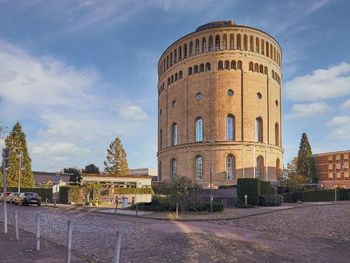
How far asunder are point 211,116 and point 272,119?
32.5 feet

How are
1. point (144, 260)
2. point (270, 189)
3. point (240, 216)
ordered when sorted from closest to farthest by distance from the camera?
point (144, 260) < point (240, 216) < point (270, 189)

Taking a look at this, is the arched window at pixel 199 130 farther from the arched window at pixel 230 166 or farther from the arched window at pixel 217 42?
the arched window at pixel 217 42

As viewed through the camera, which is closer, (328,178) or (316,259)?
(316,259)

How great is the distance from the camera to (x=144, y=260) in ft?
35.6

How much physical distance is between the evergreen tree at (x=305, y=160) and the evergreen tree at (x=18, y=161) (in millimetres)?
50010

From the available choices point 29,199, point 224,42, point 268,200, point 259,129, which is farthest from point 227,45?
point 29,199

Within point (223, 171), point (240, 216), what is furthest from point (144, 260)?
point (223, 171)

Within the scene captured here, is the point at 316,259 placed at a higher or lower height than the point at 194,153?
lower

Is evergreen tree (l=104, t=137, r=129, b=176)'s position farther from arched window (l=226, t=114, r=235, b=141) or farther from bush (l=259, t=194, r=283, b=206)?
bush (l=259, t=194, r=283, b=206)

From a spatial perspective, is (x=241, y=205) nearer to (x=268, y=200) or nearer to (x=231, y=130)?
(x=268, y=200)

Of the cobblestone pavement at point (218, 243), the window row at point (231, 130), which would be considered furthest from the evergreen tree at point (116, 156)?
the cobblestone pavement at point (218, 243)

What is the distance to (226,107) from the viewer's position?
196 feet

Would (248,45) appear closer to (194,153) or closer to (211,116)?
(211,116)

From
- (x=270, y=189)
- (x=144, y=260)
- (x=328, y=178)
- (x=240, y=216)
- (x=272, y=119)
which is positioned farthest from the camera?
(x=328, y=178)
